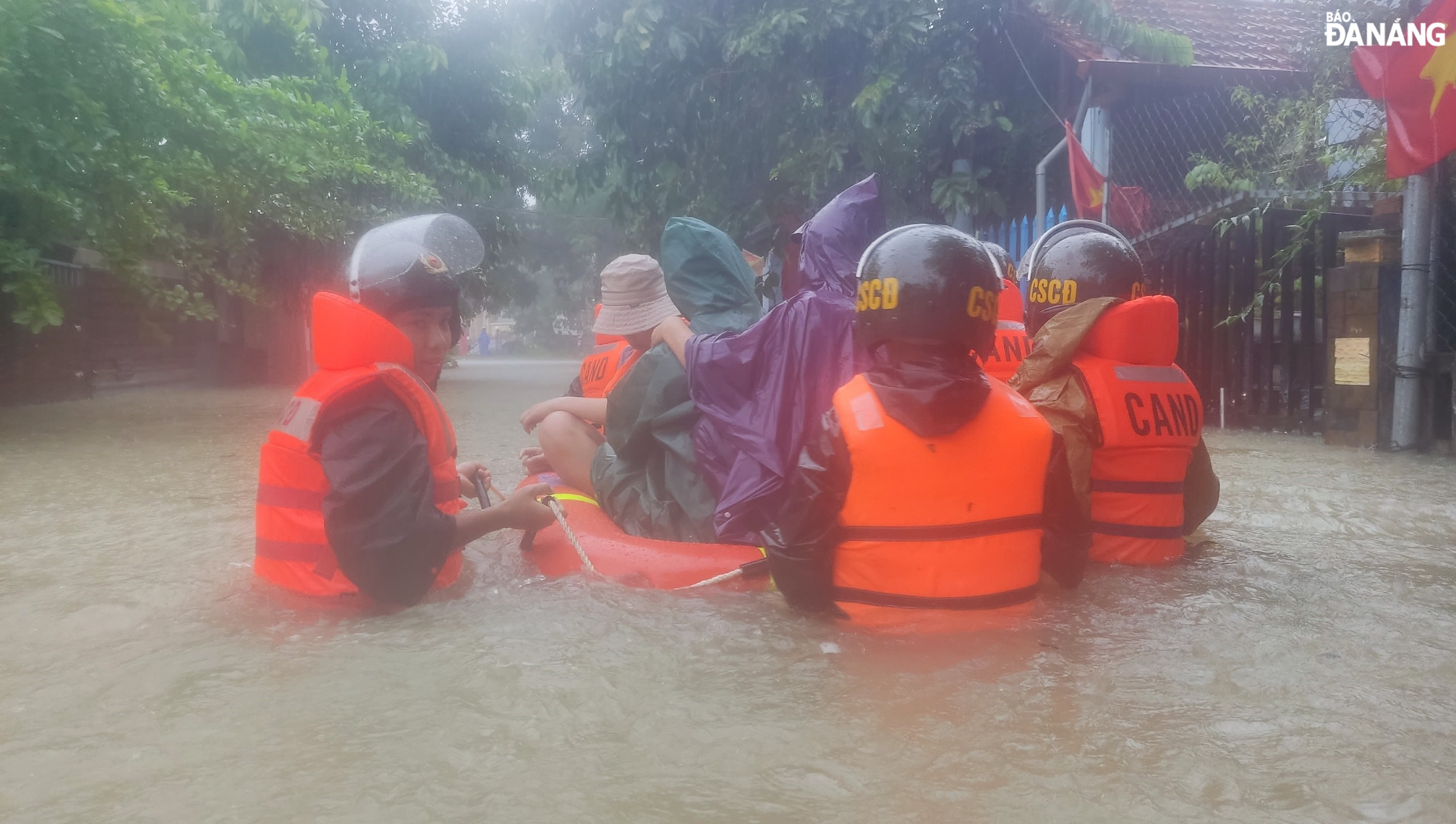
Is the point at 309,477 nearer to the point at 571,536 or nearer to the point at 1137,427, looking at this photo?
the point at 571,536

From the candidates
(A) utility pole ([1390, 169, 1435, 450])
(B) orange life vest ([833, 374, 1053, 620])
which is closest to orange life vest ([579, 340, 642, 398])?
(B) orange life vest ([833, 374, 1053, 620])

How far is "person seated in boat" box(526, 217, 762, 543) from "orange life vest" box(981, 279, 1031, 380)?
1088mm

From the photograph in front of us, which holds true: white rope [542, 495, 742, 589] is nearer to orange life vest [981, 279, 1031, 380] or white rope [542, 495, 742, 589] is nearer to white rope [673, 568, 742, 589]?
white rope [673, 568, 742, 589]

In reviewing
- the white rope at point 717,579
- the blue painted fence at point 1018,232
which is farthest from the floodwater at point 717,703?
the blue painted fence at point 1018,232

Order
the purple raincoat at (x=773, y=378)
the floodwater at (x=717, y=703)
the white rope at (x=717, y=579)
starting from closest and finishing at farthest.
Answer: the floodwater at (x=717, y=703), the white rope at (x=717, y=579), the purple raincoat at (x=773, y=378)

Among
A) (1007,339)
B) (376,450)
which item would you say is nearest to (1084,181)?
(1007,339)

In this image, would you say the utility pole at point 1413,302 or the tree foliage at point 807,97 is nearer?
the utility pole at point 1413,302

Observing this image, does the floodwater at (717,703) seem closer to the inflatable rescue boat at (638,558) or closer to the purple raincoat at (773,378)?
the inflatable rescue boat at (638,558)

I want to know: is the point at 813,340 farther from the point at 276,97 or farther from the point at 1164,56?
the point at 276,97

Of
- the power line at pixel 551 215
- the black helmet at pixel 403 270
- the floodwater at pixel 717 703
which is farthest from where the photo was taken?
the power line at pixel 551 215

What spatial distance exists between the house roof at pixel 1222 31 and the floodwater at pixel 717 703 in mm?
8126

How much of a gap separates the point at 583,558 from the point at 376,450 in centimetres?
94

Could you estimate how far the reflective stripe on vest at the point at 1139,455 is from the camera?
341cm

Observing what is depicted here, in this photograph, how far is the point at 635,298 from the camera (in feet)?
13.6
